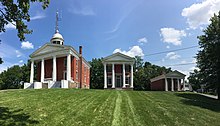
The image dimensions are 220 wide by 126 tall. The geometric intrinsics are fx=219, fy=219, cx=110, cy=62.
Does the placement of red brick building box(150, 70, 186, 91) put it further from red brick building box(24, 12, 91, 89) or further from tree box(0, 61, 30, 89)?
tree box(0, 61, 30, 89)

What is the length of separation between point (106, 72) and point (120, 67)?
114 inches

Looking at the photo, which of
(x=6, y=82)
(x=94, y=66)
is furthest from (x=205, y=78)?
(x=6, y=82)

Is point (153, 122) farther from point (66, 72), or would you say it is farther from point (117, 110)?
point (66, 72)

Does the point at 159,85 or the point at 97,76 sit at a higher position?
the point at 97,76

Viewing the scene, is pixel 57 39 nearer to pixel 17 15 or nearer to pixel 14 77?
pixel 17 15

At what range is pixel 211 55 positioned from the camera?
26.0 m

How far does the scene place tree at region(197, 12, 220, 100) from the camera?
2604cm

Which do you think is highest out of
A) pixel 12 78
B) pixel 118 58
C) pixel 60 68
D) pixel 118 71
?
pixel 118 58

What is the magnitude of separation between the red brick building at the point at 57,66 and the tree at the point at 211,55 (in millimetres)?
18828

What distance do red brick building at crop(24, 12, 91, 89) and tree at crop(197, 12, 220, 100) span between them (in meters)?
18.8

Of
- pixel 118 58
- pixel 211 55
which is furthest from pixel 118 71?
pixel 211 55

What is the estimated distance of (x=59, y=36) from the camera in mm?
42469

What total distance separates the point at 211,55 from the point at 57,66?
23.7 meters

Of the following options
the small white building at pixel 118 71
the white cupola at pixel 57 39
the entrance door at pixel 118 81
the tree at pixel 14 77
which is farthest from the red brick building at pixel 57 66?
the tree at pixel 14 77
